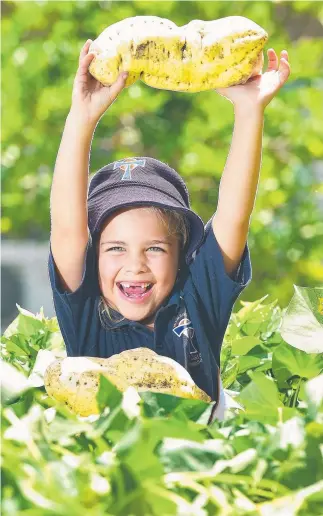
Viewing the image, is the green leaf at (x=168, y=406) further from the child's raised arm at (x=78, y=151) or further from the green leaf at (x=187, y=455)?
the child's raised arm at (x=78, y=151)

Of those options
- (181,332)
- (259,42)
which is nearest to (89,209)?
(181,332)

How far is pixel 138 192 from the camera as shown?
179 cm

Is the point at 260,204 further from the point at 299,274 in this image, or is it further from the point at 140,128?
the point at 140,128

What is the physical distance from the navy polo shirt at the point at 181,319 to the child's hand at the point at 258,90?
0.29 m

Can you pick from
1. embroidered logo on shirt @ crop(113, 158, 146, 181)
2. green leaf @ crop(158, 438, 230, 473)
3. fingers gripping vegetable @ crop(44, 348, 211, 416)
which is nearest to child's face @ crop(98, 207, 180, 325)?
embroidered logo on shirt @ crop(113, 158, 146, 181)

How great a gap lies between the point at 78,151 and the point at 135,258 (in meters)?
0.25

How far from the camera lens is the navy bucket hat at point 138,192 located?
1.76m

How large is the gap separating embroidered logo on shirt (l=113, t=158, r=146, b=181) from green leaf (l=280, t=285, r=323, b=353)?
1.68 feet

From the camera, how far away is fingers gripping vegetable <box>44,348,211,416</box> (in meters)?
1.36

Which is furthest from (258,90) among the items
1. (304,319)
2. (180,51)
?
(304,319)

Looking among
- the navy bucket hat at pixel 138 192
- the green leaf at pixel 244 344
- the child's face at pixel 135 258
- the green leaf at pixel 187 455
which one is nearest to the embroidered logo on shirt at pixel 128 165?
the navy bucket hat at pixel 138 192

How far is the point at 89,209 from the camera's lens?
1.83m

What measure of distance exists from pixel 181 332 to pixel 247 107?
0.48 m

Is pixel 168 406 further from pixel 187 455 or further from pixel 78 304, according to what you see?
pixel 78 304
